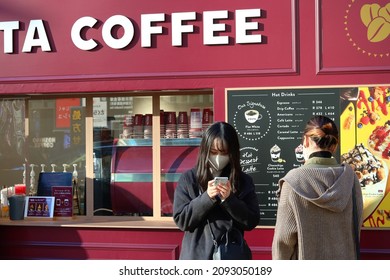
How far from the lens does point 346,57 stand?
601cm

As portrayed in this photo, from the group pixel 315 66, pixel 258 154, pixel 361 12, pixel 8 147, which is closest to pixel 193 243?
pixel 258 154

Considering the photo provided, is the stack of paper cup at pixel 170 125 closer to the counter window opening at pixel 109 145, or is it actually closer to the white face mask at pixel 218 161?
the counter window opening at pixel 109 145

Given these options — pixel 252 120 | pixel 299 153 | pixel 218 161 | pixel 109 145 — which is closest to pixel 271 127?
pixel 252 120

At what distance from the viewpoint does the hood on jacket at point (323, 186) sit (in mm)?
3209

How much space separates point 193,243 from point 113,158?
127 inches

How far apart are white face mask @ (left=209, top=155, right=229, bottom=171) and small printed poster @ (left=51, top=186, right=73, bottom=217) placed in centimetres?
339

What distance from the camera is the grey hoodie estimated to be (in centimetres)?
323

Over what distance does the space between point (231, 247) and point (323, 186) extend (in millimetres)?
688

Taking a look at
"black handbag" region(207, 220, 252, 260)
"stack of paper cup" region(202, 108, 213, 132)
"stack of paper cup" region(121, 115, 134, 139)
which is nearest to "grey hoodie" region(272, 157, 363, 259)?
"black handbag" region(207, 220, 252, 260)

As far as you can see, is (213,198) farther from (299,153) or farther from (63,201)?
(63,201)

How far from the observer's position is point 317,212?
3.26 m

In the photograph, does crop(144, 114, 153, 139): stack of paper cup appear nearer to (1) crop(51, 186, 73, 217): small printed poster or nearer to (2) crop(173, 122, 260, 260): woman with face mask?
(1) crop(51, 186, 73, 217): small printed poster

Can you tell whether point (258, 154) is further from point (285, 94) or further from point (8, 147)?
point (8, 147)

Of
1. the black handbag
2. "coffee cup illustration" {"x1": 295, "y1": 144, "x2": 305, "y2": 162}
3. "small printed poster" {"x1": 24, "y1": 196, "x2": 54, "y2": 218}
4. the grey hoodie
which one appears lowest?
"small printed poster" {"x1": 24, "y1": 196, "x2": 54, "y2": 218}
